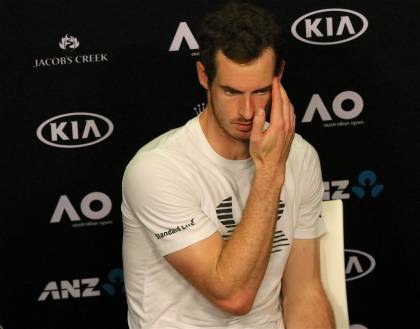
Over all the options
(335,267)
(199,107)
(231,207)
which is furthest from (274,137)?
(199,107)

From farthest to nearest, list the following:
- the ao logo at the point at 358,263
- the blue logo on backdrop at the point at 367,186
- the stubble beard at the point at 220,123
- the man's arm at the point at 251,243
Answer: the ao logo at the point at 358,263 < the blue logo on backdrop at the point at 367,186 < the stubble beard at the point at 220,123 < the man's arm at the point at 251,243

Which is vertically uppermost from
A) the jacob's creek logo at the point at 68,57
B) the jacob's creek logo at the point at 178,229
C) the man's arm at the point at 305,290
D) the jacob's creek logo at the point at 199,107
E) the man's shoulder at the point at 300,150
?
the jacob's creek logo at the point at 68,57

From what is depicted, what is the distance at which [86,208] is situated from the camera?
3.28 m

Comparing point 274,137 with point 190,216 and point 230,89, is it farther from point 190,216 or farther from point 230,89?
point 190,216

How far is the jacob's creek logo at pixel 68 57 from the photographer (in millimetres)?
3070

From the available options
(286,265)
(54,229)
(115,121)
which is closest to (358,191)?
(286,265)

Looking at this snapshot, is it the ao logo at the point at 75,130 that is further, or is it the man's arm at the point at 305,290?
the ao logo at the point at 75,130

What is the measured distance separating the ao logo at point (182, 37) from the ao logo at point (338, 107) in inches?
21.0

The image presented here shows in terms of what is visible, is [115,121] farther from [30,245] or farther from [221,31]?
[221,31]

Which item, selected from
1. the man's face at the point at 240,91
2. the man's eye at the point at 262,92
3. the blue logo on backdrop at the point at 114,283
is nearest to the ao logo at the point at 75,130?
the blue logo on backdrop at the point at 114,283

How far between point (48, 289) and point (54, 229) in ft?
0.89

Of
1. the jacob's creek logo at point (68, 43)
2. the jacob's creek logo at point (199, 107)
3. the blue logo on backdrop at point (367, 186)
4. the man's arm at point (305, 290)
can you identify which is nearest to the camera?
the man's arm at point (305, 290)

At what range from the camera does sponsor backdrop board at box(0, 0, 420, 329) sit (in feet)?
10.1

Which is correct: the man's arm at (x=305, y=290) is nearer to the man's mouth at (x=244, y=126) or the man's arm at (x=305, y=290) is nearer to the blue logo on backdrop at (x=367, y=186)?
the man's mouth at (x=244, y=126)
